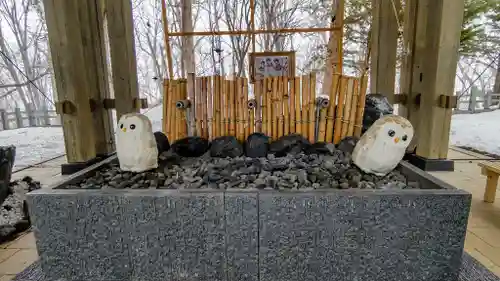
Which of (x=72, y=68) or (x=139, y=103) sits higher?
(x=72, y=68)

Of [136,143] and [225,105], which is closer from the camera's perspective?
[136,143]

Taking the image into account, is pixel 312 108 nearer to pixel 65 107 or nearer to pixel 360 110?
pixel 360 110

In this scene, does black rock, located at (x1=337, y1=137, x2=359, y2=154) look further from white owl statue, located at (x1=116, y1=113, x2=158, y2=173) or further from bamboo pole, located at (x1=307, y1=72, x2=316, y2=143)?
white owl statue, located at (x1=116, y1=113, x2=158, y2=173)

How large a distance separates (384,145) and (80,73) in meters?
2.60

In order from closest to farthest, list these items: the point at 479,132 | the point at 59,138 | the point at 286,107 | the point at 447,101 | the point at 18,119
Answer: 1. the point at 286,107
2. the point at 447,101
3. the point at 479,132
4. the point at 59,138
5. the point at 18,119

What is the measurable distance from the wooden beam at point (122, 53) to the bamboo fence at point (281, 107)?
1.11 m

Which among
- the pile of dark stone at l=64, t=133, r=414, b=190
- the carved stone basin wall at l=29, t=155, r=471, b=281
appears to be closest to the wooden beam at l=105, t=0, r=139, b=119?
the pile of dark stone at l=64, t=133, r=414, b=190

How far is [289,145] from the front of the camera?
1935 millimetres

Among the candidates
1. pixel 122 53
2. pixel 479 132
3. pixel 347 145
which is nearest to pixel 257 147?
pixel 347 145

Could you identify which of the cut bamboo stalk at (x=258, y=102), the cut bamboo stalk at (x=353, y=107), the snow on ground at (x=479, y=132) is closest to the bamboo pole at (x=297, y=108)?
the cut bamboo stalk at (x=258, y=102)

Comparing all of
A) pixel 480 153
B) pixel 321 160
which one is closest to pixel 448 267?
pixel 321 160

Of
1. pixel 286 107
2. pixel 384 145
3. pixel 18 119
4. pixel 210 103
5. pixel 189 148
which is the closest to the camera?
pixel 384 145

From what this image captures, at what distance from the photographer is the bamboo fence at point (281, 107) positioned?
2.06 metres

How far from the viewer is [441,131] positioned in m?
2.70
